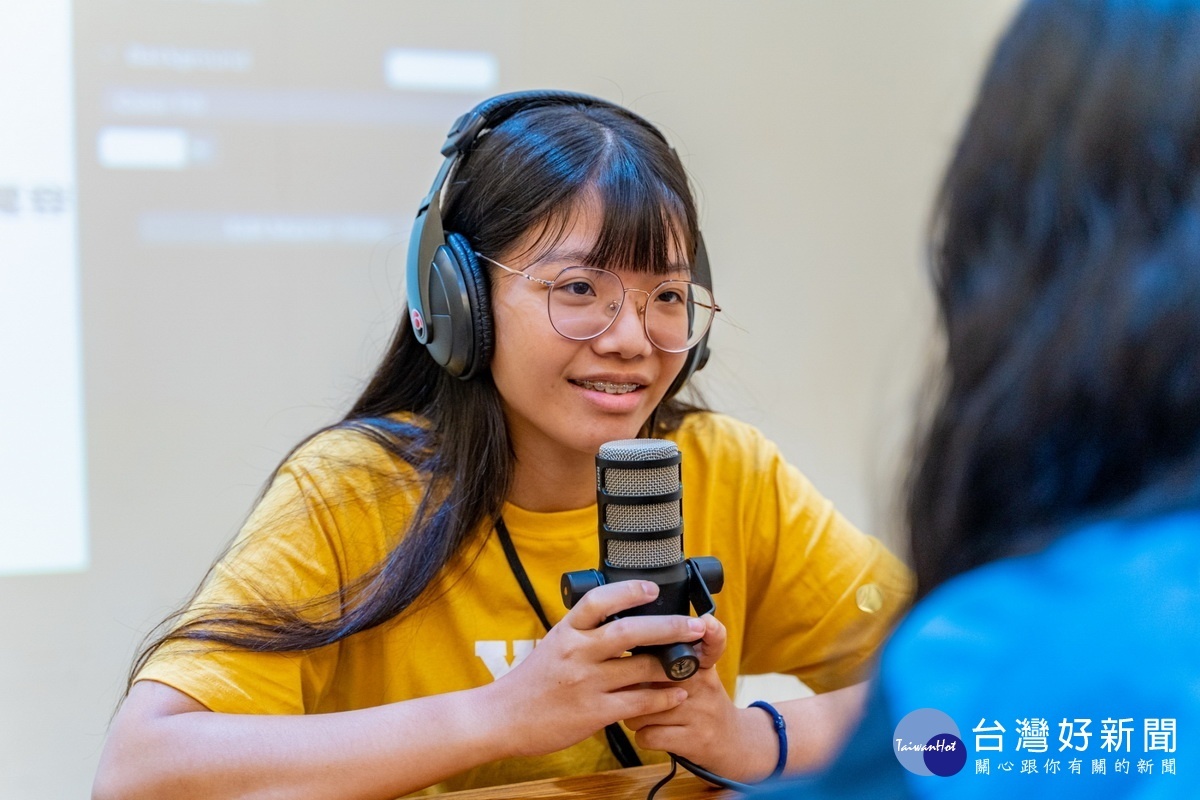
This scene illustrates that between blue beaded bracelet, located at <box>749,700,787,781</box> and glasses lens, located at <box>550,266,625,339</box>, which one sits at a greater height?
glasses lens, located at <box>550,266,625,339</box>

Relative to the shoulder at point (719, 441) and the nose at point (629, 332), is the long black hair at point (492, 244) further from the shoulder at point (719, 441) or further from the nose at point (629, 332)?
the shoulder at point (719, 441)

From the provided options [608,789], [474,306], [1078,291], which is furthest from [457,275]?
[1078,291]

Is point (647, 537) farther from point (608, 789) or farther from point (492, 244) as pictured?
point (492, 244)

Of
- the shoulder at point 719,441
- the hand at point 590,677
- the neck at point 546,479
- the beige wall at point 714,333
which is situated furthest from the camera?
the beige wall at point 714,333

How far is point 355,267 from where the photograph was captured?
6.63 ft

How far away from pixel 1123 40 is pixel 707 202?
1.86 meters

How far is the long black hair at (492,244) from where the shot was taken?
1.16m

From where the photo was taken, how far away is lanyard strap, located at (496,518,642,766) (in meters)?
1.17

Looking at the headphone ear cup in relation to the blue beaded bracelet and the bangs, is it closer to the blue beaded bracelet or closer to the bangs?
the bangs

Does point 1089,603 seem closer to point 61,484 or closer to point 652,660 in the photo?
point 652,660

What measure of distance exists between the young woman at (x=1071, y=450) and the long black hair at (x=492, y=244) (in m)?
0.66

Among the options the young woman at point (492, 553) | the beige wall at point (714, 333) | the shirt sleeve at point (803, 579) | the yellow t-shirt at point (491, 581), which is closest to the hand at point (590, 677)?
the young woman at point (492, 553)

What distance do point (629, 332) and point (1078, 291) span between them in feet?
2.24

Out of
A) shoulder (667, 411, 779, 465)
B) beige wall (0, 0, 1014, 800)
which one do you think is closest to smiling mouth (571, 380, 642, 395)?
shoulder (667, 411, 779, 465)
